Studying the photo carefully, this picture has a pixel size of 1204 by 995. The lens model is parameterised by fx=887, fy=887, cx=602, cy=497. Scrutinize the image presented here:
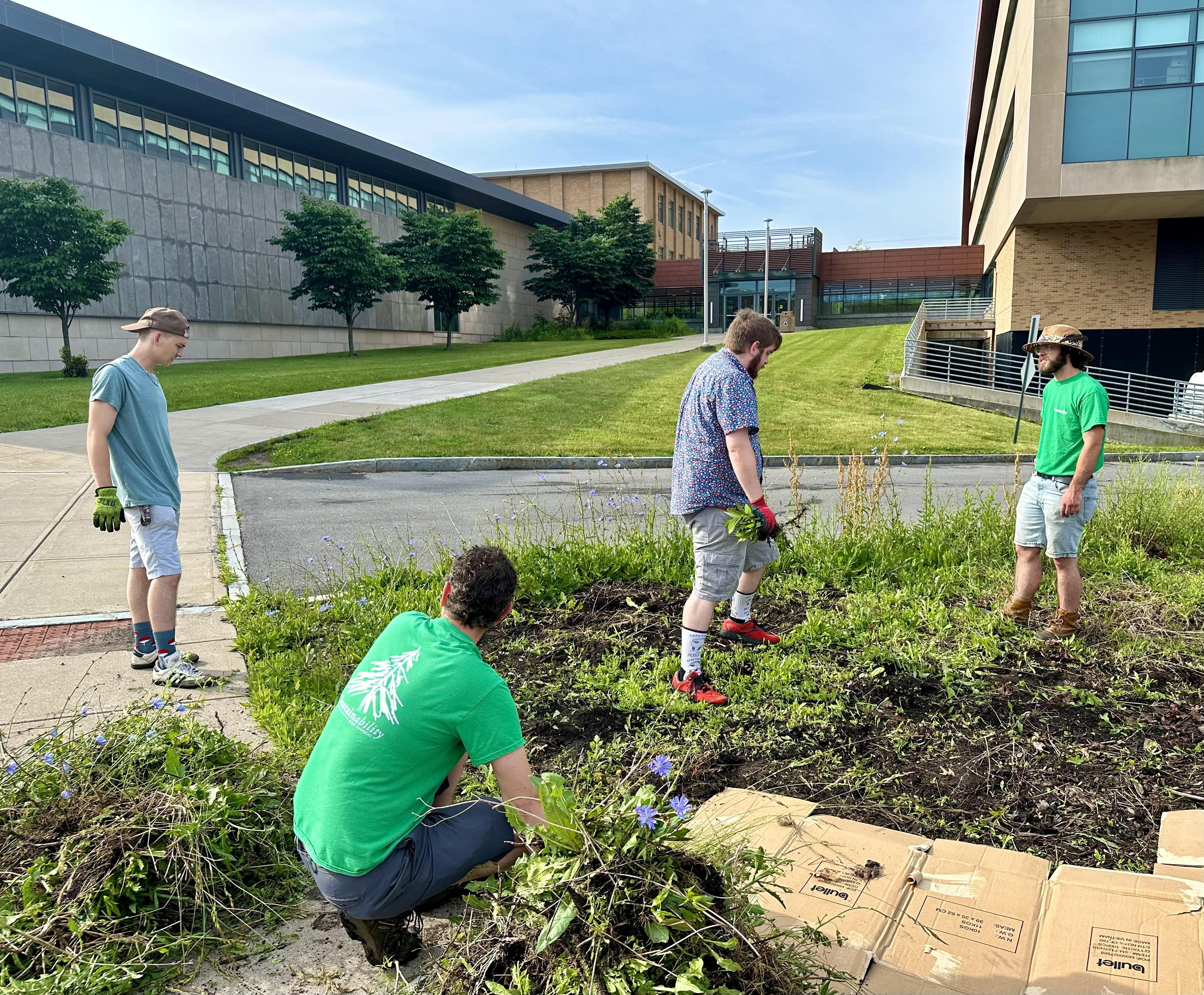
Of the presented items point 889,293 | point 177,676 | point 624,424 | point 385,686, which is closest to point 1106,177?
point 624,424

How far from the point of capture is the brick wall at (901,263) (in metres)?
52.3

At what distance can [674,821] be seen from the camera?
78.6 inches

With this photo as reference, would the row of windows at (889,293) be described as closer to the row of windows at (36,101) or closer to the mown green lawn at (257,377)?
the mown green lawn at (257,377)

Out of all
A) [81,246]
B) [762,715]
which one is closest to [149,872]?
[762,715]

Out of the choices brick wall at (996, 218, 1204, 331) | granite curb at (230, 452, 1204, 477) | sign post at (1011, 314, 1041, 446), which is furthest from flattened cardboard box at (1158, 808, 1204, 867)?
brick wall at (996, 218, 1204, 331)

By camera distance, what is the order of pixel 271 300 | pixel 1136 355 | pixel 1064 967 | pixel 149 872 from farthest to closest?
pixel 271 300 < pixel 1136 355 < pixel 149 872 < pixel 1064 967

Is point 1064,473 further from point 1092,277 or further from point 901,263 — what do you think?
point 901,263

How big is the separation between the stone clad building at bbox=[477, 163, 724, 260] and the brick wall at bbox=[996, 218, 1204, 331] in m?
40.0

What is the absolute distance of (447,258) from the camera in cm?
4003

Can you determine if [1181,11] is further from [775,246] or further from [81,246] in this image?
[775,246]

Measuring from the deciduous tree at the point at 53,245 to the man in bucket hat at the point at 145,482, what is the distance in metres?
22.6

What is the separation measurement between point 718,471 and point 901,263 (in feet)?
180

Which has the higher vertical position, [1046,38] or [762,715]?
[1046,38]

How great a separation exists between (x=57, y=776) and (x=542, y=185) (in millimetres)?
73887
